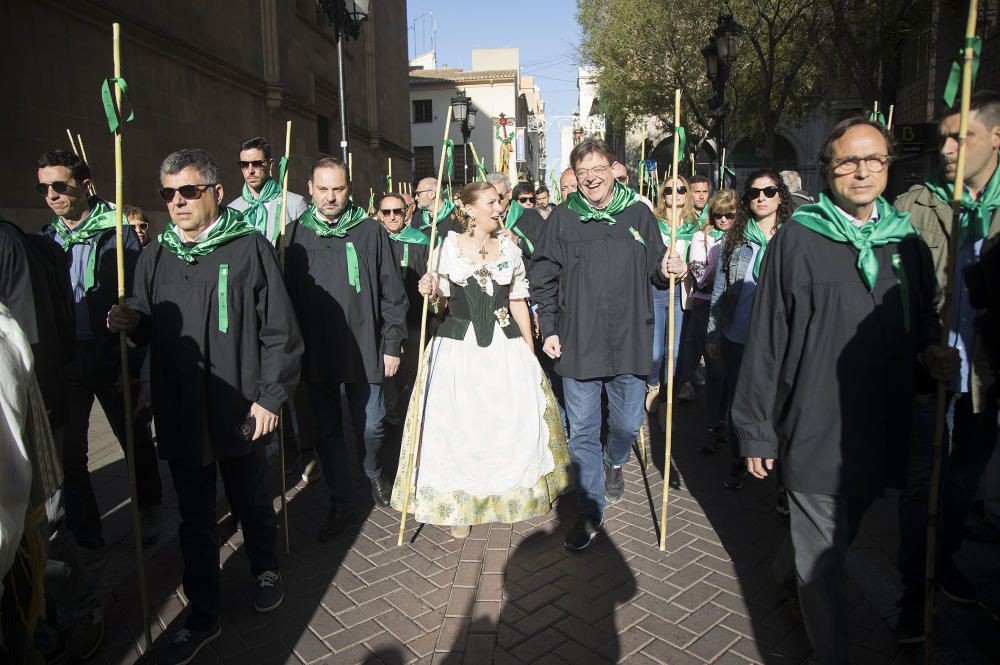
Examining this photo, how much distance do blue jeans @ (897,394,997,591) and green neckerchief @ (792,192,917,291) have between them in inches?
31.2

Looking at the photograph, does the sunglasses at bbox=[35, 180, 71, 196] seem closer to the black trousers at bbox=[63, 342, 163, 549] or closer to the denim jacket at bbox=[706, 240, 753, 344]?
the black trousers at bbox=[63, 342, 163, 549]

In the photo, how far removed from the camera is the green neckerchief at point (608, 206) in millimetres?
4336

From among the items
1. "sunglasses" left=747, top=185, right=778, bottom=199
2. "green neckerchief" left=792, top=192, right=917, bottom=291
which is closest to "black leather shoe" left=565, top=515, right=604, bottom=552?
"green neckerchief" left=792, top=192, right=917, bottom=291

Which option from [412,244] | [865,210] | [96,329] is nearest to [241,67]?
[412,244]

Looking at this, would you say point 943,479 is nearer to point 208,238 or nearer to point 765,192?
point 765,192

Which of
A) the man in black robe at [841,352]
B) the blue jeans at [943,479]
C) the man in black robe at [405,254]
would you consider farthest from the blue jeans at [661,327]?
the man in black robe at [841,352]

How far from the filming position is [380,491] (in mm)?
5066

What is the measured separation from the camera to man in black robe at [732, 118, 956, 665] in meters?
2.68

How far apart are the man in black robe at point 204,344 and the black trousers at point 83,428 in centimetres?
110

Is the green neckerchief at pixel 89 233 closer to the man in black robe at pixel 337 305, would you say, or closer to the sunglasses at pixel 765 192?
the man in black robe at pixel 337 305

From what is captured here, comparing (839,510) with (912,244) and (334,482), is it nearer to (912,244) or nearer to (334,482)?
(912,244)

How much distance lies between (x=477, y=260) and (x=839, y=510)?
2.60 meters

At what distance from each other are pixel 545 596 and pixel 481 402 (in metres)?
1.22

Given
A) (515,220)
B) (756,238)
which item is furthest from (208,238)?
(515,220)
